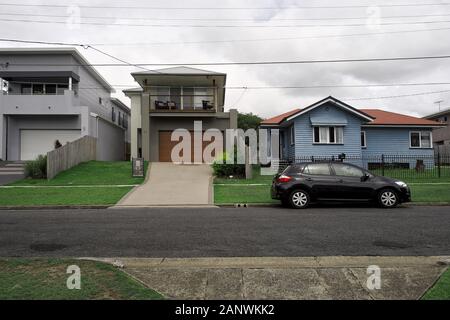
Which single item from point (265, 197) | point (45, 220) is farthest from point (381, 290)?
point (265, 197)

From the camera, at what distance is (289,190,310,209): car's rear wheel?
12438 millimetres

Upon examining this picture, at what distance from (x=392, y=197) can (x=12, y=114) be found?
24.6 metres

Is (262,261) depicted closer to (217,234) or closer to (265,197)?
(217,234)

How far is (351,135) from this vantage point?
2619 cm

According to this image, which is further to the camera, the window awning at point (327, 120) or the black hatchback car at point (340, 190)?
the window awning at point (327, 120)

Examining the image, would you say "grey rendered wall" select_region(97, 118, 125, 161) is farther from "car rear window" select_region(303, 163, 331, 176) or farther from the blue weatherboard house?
"car rear window" select_region(303, 163, 331, 176)

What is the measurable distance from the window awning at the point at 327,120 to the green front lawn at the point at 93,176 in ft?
36.4

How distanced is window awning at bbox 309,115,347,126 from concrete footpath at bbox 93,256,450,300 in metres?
20.4

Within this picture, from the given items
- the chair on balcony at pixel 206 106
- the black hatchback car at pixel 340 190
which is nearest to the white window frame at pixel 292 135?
the chair on balcony at pixel 206 106

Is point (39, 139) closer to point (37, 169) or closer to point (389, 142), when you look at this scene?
point (37, 169)

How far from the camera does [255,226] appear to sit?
8.79m

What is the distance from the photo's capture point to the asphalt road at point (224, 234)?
21.4 feet
